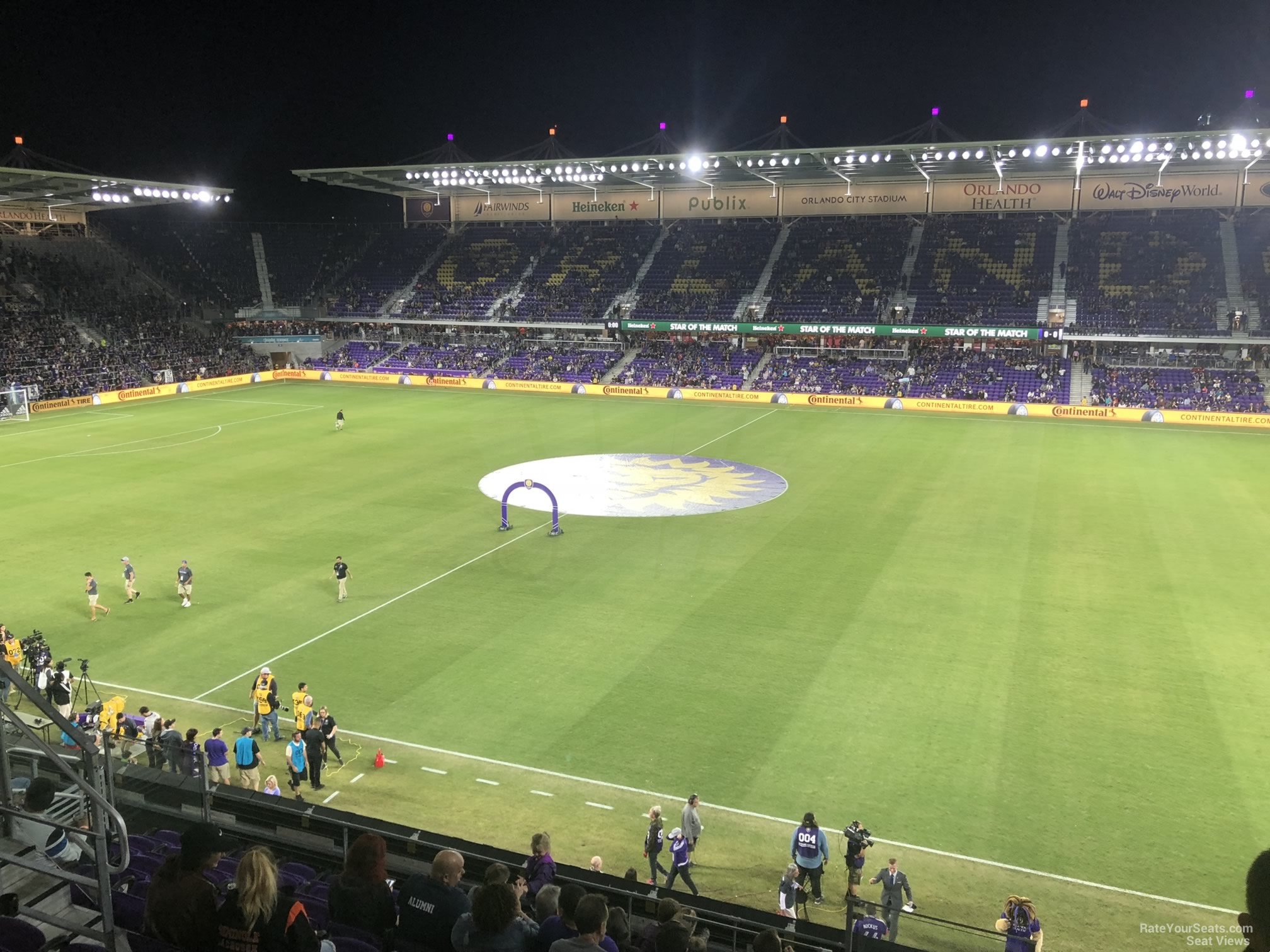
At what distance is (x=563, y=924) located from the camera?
6.55 metres

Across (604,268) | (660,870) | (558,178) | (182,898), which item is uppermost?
(558,178)

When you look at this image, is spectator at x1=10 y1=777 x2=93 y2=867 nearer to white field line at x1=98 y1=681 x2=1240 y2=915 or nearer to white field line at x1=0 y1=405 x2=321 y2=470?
white field line at x1=98 y1=681 x2=1240 y2=915

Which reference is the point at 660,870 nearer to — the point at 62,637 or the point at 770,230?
the point at 62,637

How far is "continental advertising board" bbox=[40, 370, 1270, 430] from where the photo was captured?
167ft

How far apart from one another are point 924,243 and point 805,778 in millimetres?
60968

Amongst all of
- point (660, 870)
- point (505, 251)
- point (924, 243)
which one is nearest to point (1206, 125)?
point (924, 243)

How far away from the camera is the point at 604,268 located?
74938 mm

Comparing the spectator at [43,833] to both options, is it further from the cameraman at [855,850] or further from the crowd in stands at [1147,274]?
the crowd in stands at [1147,274]

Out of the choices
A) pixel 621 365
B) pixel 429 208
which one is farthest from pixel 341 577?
pixel 429 208

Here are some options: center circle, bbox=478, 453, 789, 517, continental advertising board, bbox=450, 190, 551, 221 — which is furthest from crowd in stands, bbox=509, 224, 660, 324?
center circle, bbox=478, 453, 789, 517

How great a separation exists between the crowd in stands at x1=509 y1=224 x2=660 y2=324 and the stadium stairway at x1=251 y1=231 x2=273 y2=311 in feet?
81.2

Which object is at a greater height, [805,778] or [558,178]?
[558,178]

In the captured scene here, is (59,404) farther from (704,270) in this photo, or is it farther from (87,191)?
(704,270)

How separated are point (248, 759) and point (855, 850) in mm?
9259
